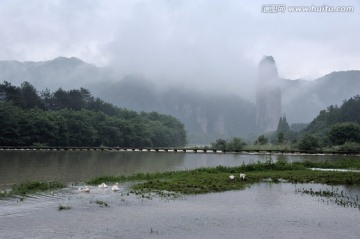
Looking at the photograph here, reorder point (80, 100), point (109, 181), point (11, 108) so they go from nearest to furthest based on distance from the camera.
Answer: point (109, 181), point (11, 108), point (80, 100)

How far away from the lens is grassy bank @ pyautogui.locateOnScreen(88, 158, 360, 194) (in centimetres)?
2169

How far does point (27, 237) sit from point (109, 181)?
12739mm

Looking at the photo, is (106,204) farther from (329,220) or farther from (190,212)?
(329,220)

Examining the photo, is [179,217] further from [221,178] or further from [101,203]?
[221,178]

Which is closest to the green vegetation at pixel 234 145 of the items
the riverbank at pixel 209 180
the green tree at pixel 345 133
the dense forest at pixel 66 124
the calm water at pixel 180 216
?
the green tree at pixel 345 133

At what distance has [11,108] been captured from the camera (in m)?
78.2

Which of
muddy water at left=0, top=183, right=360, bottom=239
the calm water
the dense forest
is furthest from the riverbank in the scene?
the dense forest

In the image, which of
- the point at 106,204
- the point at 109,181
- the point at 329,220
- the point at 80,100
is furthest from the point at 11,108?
the point at 329,220

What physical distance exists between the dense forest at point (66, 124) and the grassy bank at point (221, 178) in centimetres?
5621

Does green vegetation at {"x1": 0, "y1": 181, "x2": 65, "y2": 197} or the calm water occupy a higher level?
green vegetation at {"x1": 0, "y1": 181, "x2": 65, "y2": 197}

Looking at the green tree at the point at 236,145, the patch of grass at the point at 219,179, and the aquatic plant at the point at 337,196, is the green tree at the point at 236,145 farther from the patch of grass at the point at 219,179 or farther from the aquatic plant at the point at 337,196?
the aquatic plant at the point at 337,196

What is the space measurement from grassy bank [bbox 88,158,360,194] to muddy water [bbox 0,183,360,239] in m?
2.13

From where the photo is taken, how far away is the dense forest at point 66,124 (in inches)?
3061

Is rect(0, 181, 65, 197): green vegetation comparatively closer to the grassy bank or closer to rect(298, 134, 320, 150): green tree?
the grassy bank
